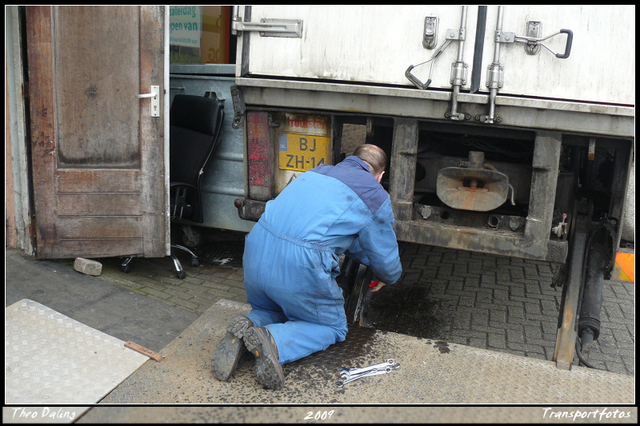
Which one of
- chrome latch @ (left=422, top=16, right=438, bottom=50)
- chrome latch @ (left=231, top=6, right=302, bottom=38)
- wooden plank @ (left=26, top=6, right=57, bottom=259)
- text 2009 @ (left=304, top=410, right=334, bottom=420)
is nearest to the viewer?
text 2009 @ (left=304, top=410, right=334, bottom=420)

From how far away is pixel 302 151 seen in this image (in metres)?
3.70

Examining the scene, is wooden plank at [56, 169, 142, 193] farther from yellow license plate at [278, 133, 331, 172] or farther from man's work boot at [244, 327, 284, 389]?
man's work boot at [244, 327, 284, 389]

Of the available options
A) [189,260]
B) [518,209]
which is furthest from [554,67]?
[189,260]

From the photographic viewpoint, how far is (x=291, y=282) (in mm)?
2877

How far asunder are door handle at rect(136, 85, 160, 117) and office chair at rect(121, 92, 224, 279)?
2.48 feet

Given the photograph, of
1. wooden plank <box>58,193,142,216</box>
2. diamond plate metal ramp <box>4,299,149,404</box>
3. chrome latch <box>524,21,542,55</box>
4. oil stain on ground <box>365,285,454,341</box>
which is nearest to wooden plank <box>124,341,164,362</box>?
diamond plate metal ramp <box>4,299,149,404</box>

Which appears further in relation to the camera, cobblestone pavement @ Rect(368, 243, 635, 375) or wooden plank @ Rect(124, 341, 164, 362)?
cobblestone pavement @ Rect(368, 243, 635, 375)

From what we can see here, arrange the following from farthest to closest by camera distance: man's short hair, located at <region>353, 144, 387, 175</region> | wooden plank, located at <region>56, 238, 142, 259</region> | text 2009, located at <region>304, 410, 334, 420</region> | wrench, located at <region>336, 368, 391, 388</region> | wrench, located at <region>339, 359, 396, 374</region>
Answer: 1. wooden plank, located at <region>56, 238, 142, 259</region>
2. man's short hair, located at <region>353, 144, 387, 175</region>
3. wrench, located at <region>339, 359, 396, 374</region>
4. wrench, located at <region>336, 368, 391, 388</region>
5. text 2009, located at <region>304, 410, 334, 420</region>

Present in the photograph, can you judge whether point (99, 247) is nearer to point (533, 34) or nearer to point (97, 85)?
point (97, 85)

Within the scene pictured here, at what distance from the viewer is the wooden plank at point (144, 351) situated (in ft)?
9.84

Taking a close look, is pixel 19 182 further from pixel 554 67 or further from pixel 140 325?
pixel 554 67

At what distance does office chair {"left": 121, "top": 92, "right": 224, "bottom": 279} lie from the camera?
486 centimetres

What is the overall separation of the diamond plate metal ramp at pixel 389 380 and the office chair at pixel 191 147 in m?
1.85

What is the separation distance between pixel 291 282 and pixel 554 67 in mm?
1726
